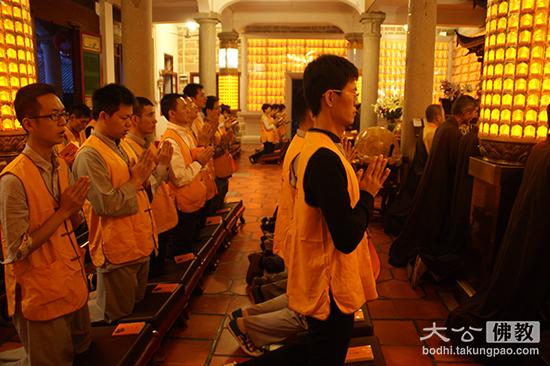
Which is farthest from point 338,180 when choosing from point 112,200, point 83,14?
point 83,14

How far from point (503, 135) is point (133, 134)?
273 cm

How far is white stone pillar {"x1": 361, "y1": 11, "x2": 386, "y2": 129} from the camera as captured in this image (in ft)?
36.5

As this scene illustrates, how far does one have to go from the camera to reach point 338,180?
72.8 inches

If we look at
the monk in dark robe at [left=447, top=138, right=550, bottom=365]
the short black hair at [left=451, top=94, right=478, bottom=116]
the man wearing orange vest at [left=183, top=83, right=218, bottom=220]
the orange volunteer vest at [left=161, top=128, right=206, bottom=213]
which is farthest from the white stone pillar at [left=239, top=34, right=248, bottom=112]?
the monk in dark robe at [left=447, top=138, right=550, bottom=365]

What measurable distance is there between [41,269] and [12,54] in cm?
191

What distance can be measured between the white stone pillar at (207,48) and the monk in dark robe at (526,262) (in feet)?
30.0

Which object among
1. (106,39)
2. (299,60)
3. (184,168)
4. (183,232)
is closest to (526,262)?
(184,168)

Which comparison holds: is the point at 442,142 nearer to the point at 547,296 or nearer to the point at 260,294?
the point at 547,296

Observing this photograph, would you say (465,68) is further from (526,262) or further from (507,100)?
(526,262)

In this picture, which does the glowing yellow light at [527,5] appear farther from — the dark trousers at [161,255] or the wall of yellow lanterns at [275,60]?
the wall of yellow lanterns at [275,60]

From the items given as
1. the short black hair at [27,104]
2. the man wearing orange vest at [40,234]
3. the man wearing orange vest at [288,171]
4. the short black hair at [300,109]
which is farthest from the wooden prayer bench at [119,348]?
the short black hair at [300,109]

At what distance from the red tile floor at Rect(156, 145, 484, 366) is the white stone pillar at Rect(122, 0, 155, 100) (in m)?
2.11

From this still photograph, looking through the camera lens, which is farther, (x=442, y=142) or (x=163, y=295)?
(x=442, y=142)

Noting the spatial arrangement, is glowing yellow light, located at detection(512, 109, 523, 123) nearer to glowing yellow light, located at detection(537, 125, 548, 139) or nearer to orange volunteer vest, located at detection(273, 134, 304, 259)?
glowing yellow light, located at detection(537, 125, 548, 139)
